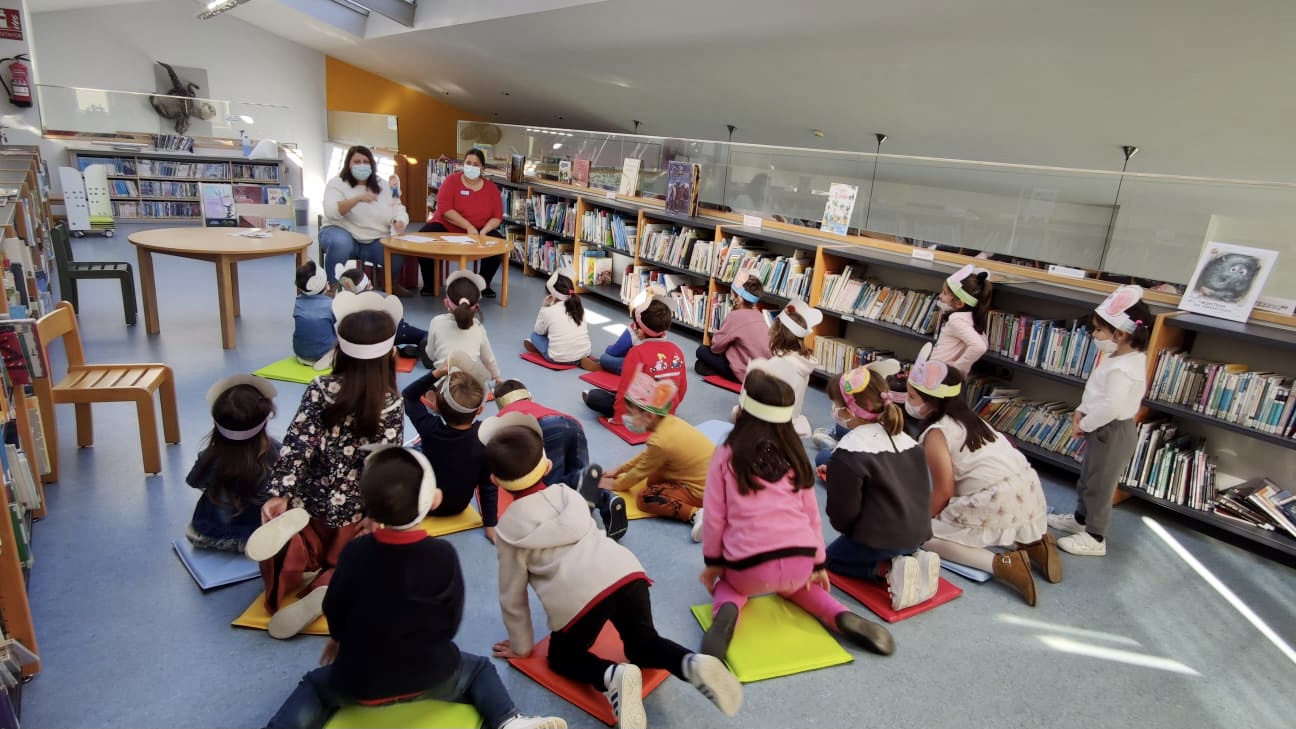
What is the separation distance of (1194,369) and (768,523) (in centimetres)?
257

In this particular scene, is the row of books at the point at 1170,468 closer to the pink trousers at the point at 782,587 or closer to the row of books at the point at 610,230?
the pink trousers at the point at 782,587

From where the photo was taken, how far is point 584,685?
6.70 feet

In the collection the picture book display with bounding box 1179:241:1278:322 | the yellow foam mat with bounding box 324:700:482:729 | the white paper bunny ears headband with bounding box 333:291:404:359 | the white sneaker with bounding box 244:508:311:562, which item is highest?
the picture book display with bounding box 1179:241:1278:322

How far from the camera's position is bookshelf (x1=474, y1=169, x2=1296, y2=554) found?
3293mm

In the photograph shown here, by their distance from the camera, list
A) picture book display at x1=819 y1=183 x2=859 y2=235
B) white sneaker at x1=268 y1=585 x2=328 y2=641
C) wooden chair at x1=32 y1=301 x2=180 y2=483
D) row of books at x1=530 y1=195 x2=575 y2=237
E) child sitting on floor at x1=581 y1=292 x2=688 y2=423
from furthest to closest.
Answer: row of books at x1=530 y1=195 x2=575 y2=237 < picture book display at x1=819 y1=183 x2=859 y2=235 < child sitting on floor at x1=581 y1=292 x2=688 y2=423 < wooden chair at x1=32 y1=301 x2=180 y2=483 < white sneaker at x1=268 y1=585 x2=328 y2=641

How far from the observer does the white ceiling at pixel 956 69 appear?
323 centimetres

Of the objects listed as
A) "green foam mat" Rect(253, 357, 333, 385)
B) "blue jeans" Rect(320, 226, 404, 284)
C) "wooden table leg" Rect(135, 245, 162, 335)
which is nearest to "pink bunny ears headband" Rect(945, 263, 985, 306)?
"green foam mat" Rect(253, 357, 333, 385)

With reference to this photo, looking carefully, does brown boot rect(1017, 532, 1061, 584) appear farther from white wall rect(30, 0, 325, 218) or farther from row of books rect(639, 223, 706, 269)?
white wall rect(30, 0, 325, 218)

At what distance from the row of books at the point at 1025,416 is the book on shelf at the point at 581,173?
447cm

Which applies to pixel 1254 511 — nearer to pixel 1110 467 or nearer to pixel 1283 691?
pixel 1110 467

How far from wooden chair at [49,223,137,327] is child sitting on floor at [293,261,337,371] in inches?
Result: 61.5

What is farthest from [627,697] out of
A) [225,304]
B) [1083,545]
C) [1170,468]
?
[225,304]

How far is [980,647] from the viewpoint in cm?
243

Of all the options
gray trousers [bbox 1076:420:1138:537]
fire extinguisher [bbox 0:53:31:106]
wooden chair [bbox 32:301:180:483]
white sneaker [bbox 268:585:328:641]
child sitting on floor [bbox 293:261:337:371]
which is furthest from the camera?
fire extinguisher [bbox 0:53:31:106]
